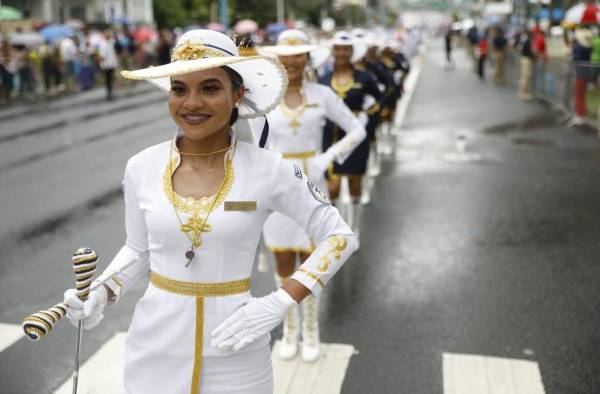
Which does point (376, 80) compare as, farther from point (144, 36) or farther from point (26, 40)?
point (144, 36)

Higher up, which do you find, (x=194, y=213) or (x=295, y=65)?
(x=295, y=65)

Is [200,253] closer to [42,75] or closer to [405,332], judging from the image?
[405,332]

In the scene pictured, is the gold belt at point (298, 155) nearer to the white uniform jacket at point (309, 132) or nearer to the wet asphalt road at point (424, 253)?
the white uniform jacket at point (309, 132)

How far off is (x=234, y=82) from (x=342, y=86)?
15.5 feet

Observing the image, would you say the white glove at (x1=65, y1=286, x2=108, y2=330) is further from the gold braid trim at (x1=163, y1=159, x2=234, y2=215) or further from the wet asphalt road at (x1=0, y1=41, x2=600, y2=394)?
the wet asphalt road at (x1=0, y1=41, x2=600, y2=394)

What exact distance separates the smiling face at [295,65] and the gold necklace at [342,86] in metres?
1.92

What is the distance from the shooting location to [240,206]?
8.98ft

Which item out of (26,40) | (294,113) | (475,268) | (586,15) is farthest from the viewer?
(26,40)

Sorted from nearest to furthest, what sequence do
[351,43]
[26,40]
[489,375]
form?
[489,375], [351,43], [26,40]

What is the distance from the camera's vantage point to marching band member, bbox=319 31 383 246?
7258 mm

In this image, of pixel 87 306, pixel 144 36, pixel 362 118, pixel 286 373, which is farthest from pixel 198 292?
pixel 144 36

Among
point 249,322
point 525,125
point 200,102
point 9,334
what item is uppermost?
point 200,102

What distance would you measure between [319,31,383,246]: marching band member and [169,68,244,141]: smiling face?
423cm

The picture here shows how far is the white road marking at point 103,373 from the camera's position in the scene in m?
4.67
